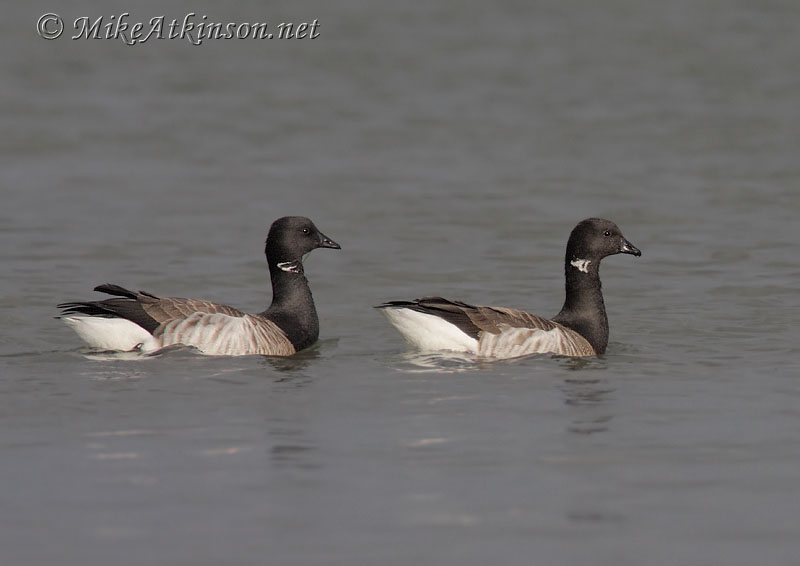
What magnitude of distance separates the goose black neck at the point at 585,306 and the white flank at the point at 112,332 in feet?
14.8

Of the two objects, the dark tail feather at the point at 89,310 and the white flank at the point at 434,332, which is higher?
the dark tail feather at the point at 89,310

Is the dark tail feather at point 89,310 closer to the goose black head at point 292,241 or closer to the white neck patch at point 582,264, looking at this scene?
the goose black head at point 292,241

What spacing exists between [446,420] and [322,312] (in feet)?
23.0

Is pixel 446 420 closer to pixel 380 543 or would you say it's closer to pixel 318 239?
pixel 380 543

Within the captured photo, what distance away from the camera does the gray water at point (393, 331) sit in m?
8.95

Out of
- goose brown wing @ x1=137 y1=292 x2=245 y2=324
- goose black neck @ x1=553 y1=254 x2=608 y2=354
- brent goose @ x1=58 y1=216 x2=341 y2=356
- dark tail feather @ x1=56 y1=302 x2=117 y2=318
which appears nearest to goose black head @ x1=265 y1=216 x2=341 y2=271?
brent goose @ x1=58 y1=216 x2=341 y2=356

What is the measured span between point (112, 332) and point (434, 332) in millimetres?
3250

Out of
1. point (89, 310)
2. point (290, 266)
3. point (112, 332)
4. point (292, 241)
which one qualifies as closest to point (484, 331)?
point (290, 266)

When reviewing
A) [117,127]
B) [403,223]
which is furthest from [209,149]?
[403,223]

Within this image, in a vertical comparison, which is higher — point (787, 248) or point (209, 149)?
point (209, 149)

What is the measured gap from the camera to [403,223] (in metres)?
24.5

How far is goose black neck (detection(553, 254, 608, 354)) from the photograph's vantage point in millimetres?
15984

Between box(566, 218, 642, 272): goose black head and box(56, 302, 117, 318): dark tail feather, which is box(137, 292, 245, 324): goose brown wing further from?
box(566, 218, 642, 272): goose black head

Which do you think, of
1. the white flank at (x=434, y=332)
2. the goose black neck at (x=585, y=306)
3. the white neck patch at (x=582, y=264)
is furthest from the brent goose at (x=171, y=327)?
the white neck patch at (x=582, y=264)
